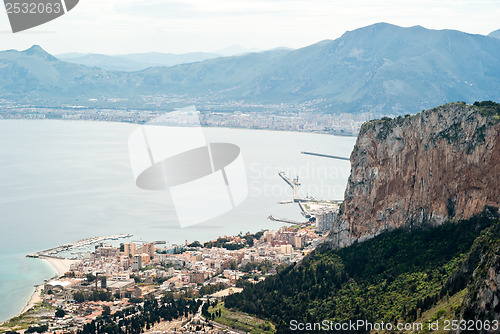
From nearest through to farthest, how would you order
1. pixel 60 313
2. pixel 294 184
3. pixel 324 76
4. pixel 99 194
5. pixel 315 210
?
1. pixel 60 313
2. pixel 315 210
3. pixel 99 194
4. pixel 294 184
5. pixel 324 76

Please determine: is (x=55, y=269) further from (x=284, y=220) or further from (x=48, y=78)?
(x=48, y=78)

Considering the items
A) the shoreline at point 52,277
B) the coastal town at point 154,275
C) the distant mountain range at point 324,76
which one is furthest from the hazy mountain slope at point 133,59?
the shoreline at point 52,277

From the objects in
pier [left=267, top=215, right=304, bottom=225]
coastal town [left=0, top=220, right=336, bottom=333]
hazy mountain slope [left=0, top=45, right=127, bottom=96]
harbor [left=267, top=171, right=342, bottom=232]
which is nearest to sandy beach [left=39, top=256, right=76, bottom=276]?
coastal town [left=0, top=220, right=336, bottom=333]

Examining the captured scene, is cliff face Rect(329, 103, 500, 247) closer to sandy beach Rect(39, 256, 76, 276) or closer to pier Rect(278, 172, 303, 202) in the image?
sandy beach Rect(39, 256, 76, 276)

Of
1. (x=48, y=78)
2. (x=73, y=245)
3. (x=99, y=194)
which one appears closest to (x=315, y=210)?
(x=99, y=194)

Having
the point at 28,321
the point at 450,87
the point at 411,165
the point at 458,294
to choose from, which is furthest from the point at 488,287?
the point at 450,87

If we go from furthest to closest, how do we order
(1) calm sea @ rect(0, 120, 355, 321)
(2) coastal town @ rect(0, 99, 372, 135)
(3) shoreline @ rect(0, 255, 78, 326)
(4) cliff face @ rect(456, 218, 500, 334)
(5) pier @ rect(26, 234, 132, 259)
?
(2) coastal town @ rect(0, 99, 372, 135), (1) calm sea @ rect(0, 120, 355, 321), (5) pier @ rect(26, 234, 132, 259), (3) shoreline @ rect(0, 255, 78, 326), (4) cliff face @ rect(456, 218, 500, 334)

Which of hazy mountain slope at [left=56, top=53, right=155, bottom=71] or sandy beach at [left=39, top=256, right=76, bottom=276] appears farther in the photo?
hazy mountain slope at [left=56, top=53, right=155, bottom=71]
